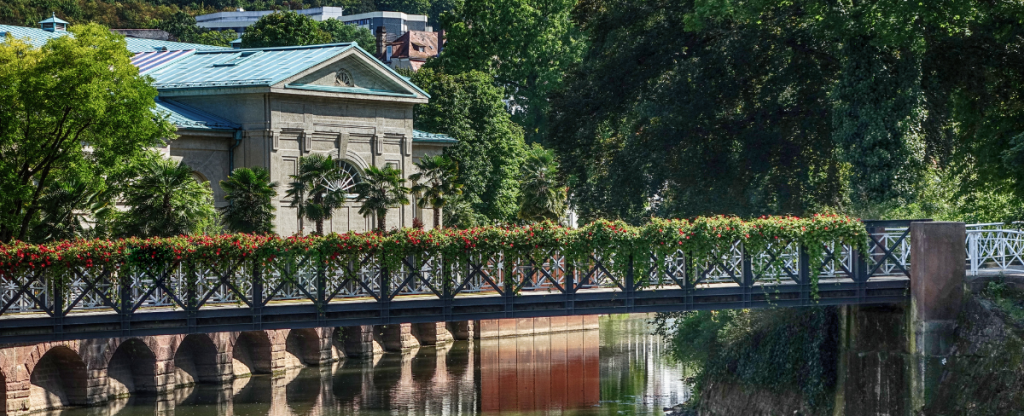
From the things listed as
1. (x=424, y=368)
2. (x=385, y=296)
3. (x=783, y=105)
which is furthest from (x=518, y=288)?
(x=424, y=368)

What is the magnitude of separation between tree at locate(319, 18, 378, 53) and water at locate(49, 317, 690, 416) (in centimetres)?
5983

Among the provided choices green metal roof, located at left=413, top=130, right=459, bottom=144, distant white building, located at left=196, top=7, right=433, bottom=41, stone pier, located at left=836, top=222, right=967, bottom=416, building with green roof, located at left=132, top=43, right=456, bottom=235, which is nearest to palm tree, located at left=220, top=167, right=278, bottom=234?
building with green roof, located at left=132, top=43, right=456, bottom=235

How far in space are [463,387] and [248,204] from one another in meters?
9.24

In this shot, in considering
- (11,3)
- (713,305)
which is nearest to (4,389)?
(713,305)

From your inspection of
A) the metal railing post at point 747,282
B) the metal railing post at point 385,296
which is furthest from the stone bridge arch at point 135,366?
the metal railing post at point 747,282

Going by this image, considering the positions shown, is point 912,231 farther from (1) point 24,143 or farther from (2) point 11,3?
(2) point 11,3

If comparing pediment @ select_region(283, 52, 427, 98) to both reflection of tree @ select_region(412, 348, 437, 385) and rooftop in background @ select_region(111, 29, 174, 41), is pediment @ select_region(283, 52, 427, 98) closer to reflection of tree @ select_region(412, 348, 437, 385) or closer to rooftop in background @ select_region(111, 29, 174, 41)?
reflection of tree @ select_region(412, 348, 437, 385)

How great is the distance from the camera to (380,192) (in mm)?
52781

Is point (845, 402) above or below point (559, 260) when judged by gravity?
below

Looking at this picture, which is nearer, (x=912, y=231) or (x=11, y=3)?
(x=912, y=231)

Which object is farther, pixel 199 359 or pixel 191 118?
pixel 191 118

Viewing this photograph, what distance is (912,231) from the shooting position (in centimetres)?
2495

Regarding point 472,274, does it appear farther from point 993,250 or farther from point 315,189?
point 315,189

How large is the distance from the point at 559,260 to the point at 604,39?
14.0m
